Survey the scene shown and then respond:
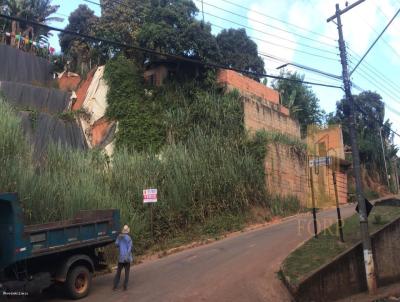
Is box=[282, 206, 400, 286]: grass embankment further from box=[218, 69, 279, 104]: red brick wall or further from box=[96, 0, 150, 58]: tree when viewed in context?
box=[96, 0, 150, 58]: tree

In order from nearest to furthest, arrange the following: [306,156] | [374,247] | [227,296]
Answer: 1. [227,296]
2. [374,247]
3. [306,156]

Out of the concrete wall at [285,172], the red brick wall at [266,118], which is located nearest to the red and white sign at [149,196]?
the concrete wall at [285,172]

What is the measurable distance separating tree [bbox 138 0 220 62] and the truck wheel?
20520mm

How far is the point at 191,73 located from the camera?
3278 centimetres

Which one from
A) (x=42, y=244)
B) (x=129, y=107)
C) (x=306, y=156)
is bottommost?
(x=42, y=244)

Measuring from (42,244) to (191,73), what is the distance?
23203 millimetres

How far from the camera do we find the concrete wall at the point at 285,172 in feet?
97.9

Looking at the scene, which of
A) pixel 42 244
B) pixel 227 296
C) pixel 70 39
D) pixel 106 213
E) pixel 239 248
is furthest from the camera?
pixel 70 39

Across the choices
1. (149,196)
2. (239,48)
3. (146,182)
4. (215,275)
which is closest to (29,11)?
(239,48)

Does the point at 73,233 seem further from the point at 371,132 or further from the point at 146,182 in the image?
the point at 371,132

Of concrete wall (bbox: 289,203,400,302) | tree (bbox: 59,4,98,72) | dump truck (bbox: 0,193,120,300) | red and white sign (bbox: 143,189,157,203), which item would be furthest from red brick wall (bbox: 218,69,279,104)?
dump truck (bbox: 0,193,120,300)

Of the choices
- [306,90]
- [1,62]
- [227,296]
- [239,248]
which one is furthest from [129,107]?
[306,90]

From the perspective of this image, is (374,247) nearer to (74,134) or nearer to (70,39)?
(74,134)

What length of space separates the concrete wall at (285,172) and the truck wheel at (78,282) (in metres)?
18.1
